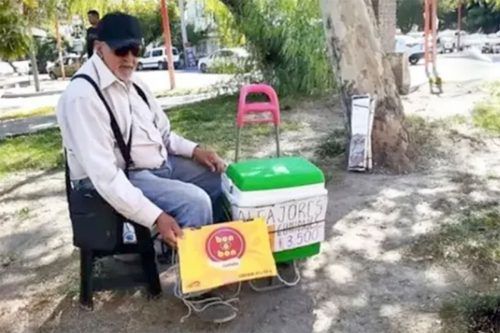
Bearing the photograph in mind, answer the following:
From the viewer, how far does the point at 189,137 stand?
6410 millimetres

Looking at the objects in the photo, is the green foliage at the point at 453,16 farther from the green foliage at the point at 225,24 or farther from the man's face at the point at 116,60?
the man's face at the point at 116,60

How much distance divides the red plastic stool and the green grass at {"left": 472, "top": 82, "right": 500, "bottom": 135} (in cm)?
276

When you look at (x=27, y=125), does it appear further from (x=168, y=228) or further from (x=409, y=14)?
(x=409, y=14)

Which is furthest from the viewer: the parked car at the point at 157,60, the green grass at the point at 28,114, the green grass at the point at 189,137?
the parked car at the point at 157,60

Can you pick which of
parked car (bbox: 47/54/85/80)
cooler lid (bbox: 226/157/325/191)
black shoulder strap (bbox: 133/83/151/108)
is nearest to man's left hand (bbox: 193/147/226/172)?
cooler lid (bbox: 226/157/325/191)

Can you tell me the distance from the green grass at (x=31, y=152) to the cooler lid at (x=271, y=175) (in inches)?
139

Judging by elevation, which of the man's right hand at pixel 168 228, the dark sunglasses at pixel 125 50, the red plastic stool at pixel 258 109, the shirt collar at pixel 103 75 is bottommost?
the man's right hand at pixel 168 228

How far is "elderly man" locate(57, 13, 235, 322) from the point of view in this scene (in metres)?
2.21

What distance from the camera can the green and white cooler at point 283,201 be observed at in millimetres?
2387

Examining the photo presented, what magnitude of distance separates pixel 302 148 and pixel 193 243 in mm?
3499

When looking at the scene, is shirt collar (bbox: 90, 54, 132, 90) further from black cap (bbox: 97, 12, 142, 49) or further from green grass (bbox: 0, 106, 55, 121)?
green grass (bbox: 0, 106, 55, 121)

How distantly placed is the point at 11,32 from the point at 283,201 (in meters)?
9.76

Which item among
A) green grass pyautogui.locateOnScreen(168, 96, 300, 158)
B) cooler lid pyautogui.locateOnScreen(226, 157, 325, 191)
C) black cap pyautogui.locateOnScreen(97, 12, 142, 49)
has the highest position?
black cap pyautogui.locateOnScreen(97, 12, 142, 49)

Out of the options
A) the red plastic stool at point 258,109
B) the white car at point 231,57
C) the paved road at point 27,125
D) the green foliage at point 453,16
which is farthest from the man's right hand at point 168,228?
the green foliage at point 453,16
